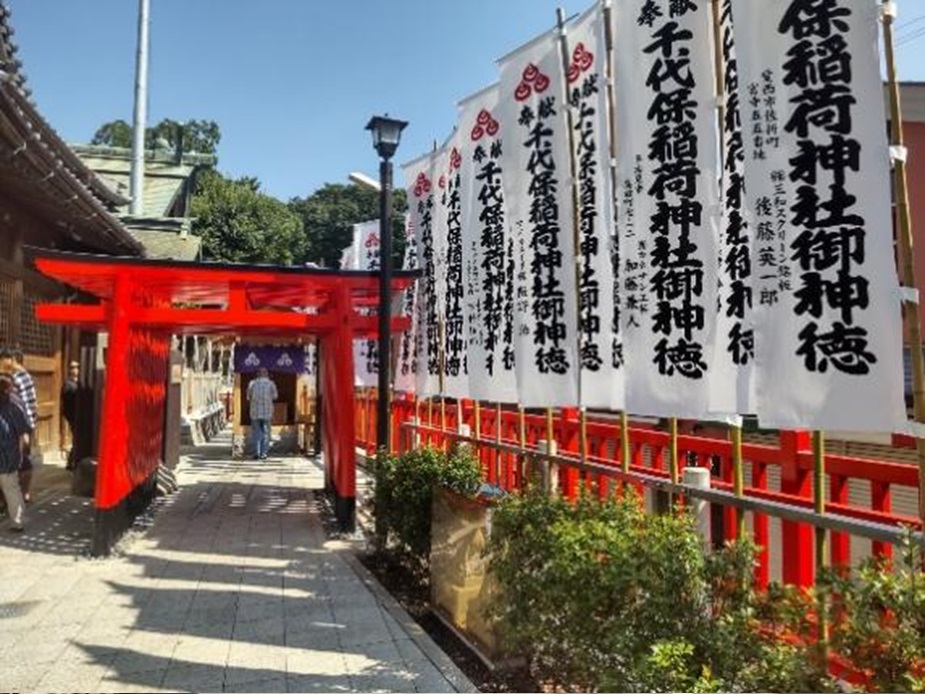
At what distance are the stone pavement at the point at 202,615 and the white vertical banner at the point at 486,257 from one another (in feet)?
6.91

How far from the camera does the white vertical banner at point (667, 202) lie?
432 cm

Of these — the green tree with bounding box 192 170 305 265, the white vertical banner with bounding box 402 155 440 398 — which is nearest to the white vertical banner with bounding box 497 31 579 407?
the white vertical banner with bounding box 402 155 440 398

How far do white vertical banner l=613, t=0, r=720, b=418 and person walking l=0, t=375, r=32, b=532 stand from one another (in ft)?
21.4

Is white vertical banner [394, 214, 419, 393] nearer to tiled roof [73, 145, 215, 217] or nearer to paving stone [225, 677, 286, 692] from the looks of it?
paving stone [225, 677, 286, 692]

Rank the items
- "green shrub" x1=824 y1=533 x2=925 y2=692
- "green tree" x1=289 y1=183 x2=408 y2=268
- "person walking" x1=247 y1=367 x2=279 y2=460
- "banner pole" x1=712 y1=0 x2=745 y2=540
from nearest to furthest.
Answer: "green shrub" x1=824 y1=533 x2=925 y2=692, "banner pole" x1=712 y1=0 x2=745 y2=540, "person walking" x1=247 y1=367 x2=279 y2=460, "green tree" x1=289 y1=183 x2=408 y2=268

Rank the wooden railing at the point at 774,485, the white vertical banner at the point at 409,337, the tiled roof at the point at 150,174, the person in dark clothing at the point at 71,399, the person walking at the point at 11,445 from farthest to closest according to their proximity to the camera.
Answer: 1. the tiled roof at the point at 150,174
2. the person in dark clothing at the point at 71,399
3. the white vertical banner at the point at 409,337
4. the person walking at the point at 11,445
5. the wooden railing at the point at 774,485

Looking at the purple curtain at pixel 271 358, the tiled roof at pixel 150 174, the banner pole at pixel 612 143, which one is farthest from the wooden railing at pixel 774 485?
the tiled roof at pixel 150 174

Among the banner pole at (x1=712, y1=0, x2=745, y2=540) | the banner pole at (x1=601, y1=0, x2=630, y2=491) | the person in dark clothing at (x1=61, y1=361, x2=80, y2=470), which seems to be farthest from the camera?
the person in dark clothing at (x1=61, y1=361, x2=80, y2=470)

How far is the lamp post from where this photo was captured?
8883 millimetres

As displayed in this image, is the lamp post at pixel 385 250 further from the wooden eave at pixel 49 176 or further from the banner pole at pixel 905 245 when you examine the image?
the banner pole at pixel 905 245

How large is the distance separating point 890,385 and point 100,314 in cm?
731

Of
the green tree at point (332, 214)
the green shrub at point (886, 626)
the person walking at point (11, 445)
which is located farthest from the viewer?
the green tree at point (332, 214)

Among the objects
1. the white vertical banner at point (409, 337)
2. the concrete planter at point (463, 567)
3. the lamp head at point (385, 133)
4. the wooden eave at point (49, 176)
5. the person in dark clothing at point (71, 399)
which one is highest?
the lamp head at point (385, 133)

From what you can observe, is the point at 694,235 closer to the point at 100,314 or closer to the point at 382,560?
the point at 382,560
